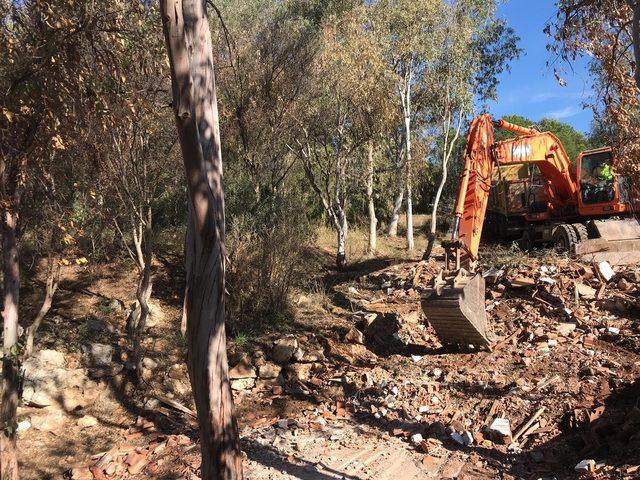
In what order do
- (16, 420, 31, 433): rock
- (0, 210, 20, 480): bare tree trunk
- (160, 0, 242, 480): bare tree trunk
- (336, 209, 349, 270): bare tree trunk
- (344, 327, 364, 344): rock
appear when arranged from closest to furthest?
1. (160, 0, 242, 480): bare tree trunk
2. (0, 210, 20, 480): bare tree trunk
3. (16, 420, 31, 433): rock
4. (344, 327, 364, 344): rock
5. (336, 209, 349, 270): bare tree trunk

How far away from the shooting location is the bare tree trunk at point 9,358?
19.6ft

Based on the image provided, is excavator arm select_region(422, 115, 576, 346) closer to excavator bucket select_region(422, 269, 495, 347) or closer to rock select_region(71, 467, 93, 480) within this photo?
excavator bucket select_region(422, 269, 495, 347)

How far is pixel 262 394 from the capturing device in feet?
30.9

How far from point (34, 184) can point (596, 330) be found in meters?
9.06

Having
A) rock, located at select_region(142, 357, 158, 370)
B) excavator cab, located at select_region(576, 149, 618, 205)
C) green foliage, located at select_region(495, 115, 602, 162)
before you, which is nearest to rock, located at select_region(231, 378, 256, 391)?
rock, located at select_region(142, 357, 158, 370)

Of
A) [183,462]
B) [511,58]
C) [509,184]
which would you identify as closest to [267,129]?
[509,184]

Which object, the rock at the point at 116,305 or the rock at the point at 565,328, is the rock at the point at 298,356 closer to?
the rock at the point at 116,305

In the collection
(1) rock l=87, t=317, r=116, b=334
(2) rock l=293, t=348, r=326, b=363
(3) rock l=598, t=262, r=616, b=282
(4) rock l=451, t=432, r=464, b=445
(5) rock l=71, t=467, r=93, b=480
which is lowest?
(5) rock l=71, t=467, r=93, b=480

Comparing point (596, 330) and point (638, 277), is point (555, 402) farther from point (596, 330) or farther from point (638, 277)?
point (638, 277)

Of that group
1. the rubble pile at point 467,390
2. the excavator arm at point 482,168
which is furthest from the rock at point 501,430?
the excavator arm at point 482,168

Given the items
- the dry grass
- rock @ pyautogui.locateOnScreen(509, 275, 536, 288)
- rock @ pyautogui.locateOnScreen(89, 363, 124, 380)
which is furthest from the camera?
the dry grass

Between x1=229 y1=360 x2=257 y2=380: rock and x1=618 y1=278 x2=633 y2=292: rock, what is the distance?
725 cm

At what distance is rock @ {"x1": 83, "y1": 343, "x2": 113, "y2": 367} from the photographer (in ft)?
30.9

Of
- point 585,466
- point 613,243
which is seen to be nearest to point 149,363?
point 585,466
